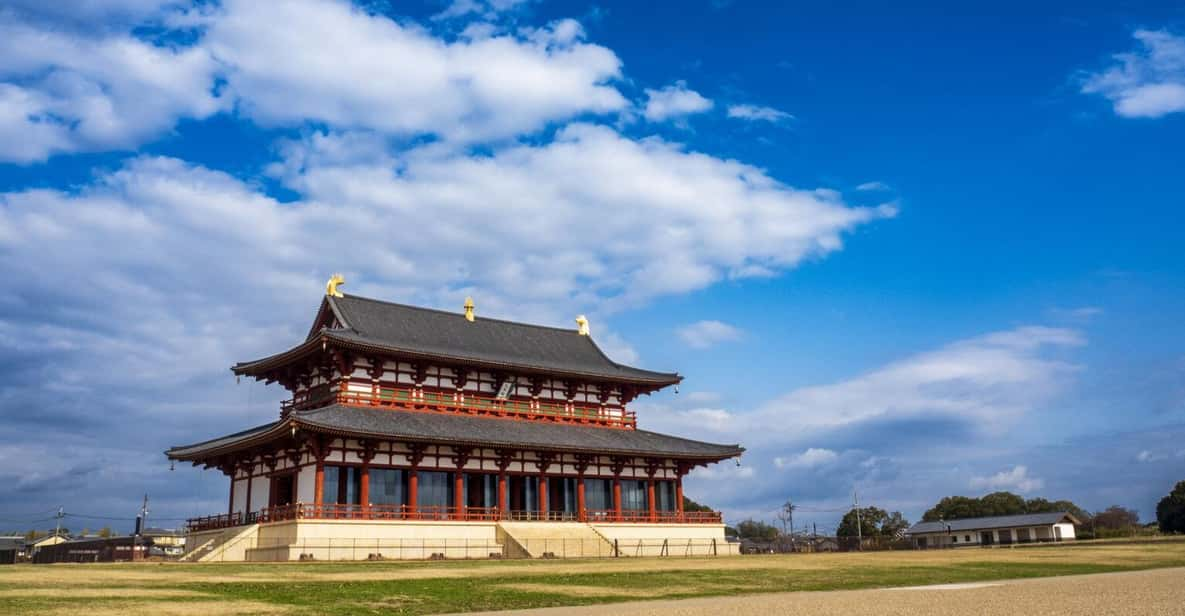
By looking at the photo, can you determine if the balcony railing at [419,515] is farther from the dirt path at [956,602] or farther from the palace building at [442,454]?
the dirt path at [956,602]

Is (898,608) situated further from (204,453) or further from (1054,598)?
(204,453)

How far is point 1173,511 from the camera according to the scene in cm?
9381

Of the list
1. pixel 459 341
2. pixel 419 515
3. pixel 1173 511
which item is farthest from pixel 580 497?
pixel 1173 511

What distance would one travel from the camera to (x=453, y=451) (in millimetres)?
50719

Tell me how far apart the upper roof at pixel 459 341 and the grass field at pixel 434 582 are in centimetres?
1748

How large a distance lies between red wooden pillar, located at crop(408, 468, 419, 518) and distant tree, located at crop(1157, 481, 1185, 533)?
82849mm

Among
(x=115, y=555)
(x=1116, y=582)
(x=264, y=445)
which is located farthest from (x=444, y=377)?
(x=1116, y=582)

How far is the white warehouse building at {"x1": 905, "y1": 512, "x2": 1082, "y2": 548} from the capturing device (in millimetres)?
92062

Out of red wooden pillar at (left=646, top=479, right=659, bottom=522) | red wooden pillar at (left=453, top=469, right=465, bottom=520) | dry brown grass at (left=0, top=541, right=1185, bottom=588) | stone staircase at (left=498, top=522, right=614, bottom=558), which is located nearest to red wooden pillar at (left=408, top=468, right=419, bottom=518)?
red wooden pillar at (left=453, top=469, right=465, bottom=520)

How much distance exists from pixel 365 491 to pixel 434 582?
21.7 metres

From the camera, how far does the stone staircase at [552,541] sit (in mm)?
47094

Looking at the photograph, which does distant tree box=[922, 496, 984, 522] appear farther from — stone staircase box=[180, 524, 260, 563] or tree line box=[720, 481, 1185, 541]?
stone staircase box=[180, 524, 260, 563]

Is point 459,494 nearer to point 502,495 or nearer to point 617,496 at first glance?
point 502,495

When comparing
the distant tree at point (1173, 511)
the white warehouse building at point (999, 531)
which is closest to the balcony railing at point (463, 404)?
the white warehouse building at point (999, 531)
